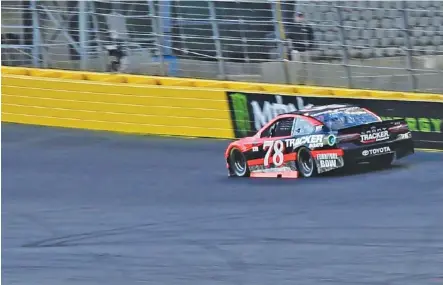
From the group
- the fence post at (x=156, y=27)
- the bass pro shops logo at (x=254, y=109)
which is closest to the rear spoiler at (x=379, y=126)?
the bass pro shops logo at (x=254, y=109)

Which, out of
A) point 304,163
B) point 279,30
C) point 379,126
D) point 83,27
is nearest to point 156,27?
point 83,27

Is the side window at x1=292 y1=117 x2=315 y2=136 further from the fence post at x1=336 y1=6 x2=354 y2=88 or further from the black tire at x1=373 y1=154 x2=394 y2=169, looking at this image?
the fence post at x1=336 y1=6 x2=354 y2=88

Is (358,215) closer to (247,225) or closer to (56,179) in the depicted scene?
(247,225)

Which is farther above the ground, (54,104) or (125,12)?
(125,12)

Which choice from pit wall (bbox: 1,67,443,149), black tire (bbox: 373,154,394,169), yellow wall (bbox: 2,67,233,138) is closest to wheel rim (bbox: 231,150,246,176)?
black tire (bbox: 373,154,394,169)

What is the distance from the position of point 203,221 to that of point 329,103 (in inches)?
218

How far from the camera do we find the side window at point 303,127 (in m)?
13.5

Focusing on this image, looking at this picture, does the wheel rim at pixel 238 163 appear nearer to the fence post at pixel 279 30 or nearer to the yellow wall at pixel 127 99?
the yellow wall at pixel 127 99

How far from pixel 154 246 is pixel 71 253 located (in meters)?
0.75

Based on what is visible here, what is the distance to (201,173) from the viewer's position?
14.2 metres

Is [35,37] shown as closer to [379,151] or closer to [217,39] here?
[217,39]

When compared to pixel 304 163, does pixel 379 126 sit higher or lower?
higher

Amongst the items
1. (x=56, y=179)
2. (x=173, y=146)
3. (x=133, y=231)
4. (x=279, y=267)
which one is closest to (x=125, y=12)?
(x=173, y=146)

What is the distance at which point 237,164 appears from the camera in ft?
46.8
